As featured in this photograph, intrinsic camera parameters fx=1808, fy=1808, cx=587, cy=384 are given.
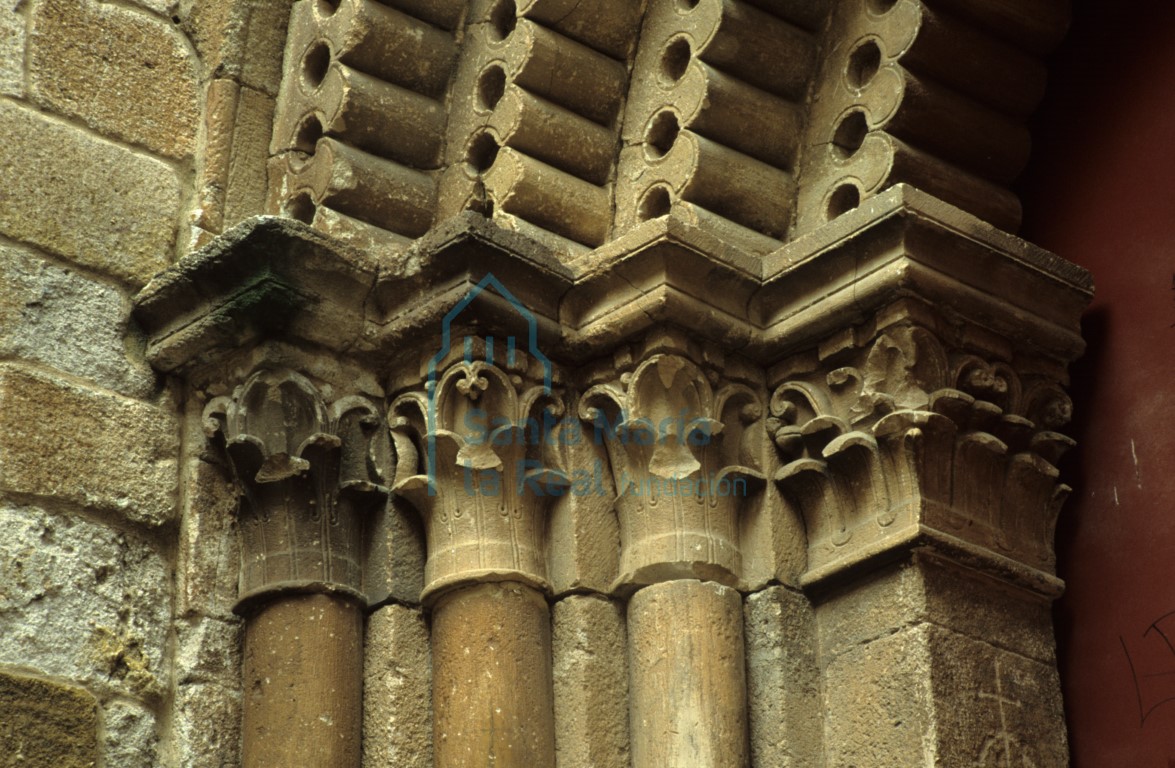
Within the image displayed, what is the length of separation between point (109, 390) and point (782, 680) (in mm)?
1225

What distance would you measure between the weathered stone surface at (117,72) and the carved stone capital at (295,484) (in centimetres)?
57

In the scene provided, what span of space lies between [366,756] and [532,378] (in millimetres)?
687

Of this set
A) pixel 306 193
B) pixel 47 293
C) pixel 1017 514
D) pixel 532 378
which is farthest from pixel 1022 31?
pixel 47 293

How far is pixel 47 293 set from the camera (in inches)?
120

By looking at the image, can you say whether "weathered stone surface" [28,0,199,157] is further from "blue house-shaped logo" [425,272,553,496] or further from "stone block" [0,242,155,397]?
"blue house-shaped logo" [425,272,553,496]

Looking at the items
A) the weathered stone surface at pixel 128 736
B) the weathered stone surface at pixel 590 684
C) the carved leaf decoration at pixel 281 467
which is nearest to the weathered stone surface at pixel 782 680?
the weathered stone surface at pixel 590 684

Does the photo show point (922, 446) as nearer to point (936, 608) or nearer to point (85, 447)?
point (936, 608)

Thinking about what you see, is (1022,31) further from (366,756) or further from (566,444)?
(366,756)

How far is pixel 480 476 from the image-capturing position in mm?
2998

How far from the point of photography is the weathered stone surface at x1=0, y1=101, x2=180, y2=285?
3086mm

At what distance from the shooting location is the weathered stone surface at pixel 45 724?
106 inches

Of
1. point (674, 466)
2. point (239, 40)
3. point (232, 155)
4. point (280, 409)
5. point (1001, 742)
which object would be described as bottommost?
point (1001, 742)

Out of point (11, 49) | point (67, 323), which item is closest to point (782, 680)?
point (67, 323)

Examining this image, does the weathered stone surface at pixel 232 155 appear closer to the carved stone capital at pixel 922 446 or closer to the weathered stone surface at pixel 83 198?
the weathered stone surface at pixel 83 198
